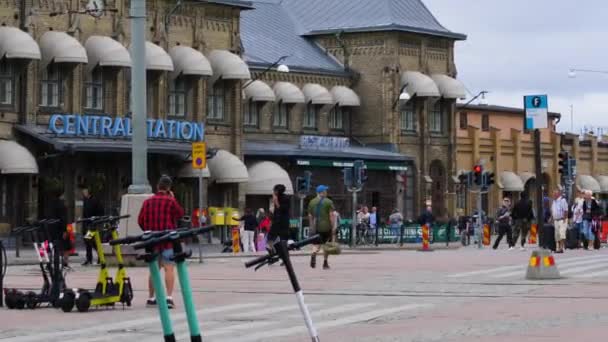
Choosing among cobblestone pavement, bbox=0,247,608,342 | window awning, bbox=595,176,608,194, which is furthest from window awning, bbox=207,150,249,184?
window awning, bbox=595,176,608,194

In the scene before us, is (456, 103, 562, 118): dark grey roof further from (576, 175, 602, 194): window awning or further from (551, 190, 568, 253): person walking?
(551, 190, 568, 253): person walking

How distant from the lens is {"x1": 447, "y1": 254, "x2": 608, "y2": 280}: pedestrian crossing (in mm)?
28344

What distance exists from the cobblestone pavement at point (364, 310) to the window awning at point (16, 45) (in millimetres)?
22430

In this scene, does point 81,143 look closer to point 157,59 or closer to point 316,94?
point 157,59

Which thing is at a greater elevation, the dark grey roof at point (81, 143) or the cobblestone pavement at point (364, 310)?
the dark grey roof at point (81, 143)

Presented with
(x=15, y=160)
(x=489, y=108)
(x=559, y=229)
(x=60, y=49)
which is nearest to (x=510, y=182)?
(x=489, y=108)

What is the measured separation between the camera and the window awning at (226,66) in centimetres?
6275

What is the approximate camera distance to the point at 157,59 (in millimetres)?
58156

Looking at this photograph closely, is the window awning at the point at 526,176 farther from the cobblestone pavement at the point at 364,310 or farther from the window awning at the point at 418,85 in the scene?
the cobblestone pavement at the point at 364,310

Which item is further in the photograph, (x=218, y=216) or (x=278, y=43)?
(x=278, y=43)

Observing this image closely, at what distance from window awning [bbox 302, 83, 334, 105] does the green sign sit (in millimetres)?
3622

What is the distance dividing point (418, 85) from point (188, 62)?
17.9 m

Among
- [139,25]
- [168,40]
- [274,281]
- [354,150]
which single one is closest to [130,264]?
[139,25]

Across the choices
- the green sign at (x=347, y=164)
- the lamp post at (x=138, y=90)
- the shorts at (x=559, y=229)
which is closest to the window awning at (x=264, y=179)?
the green sign at (x=347, y=164)
